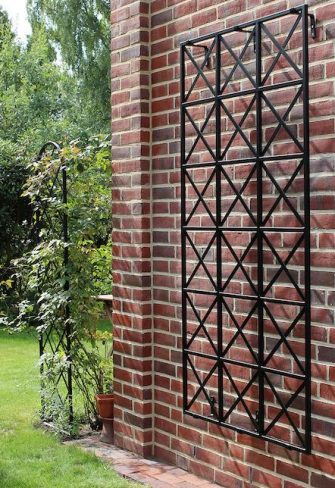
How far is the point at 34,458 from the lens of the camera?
470 cm

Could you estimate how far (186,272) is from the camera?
14.4 feet

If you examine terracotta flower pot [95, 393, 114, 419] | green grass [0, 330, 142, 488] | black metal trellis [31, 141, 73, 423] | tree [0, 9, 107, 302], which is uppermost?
tree [0, 9, 107, 302]

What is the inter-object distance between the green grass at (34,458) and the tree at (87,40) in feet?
36.6

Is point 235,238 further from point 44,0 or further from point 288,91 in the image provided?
point 44,0

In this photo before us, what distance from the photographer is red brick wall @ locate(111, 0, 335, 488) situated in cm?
410

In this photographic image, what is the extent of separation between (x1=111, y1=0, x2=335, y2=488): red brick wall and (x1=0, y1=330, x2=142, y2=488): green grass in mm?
364

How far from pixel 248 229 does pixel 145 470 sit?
154cm

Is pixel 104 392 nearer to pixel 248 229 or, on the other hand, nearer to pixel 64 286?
pixel 64 286

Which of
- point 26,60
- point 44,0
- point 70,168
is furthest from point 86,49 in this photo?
point 70,168

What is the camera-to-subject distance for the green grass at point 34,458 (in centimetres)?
425

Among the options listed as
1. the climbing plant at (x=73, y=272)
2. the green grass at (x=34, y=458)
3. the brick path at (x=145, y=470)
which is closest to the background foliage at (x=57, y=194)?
the climbing plant at (x=73, y=272)

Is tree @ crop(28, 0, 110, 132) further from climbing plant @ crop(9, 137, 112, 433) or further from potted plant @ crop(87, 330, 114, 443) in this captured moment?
potted plant @ crop(87, 330, 114, 443)

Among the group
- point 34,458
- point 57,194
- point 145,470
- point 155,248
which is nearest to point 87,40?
point 57,194

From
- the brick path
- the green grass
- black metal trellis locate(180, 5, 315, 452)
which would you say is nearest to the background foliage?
the green grass
